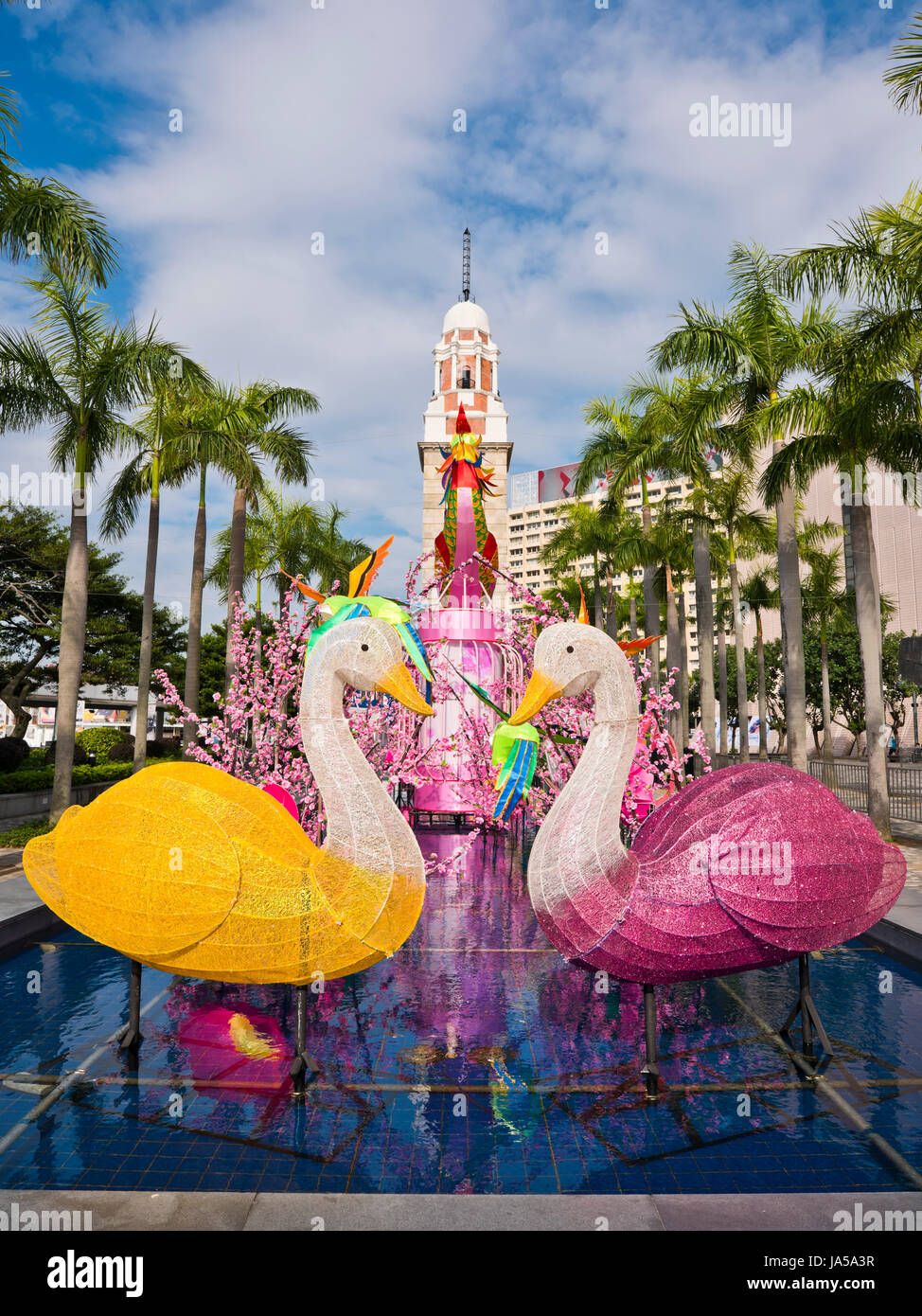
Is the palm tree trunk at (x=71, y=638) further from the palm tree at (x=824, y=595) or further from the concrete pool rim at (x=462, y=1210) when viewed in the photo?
the palm tree at (x=824, y=595)

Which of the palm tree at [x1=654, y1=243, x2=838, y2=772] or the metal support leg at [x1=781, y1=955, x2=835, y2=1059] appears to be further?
the palm tree at [x1=654, y1=243, x2=838, y2=772]

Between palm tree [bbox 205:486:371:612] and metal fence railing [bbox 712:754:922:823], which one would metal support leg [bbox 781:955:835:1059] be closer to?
metal fence railing [bbox 712:754:922:823]

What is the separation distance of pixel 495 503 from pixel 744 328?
112 feet

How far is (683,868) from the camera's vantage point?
5457 mm

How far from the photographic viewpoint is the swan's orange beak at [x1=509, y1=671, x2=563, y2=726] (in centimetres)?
577

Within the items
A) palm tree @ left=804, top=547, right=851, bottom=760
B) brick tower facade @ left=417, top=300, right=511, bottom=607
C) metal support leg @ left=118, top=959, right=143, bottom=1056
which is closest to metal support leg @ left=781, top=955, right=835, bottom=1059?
metal support leg @ left=118, top=959, right=143, bottom=1056

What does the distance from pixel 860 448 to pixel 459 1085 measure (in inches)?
488

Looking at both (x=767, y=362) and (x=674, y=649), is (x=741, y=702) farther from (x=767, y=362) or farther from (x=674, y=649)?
Result: (x=767, y=362)

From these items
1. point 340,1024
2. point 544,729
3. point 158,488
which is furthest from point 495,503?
point 340,1024

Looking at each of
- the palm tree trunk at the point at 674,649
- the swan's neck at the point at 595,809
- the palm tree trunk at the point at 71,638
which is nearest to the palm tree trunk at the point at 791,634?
the palm tree trunk at the point at 674,649

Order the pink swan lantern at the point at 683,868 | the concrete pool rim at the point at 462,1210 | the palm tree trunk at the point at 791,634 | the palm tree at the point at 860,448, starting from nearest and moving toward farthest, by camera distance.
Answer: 1. the concrete pool rim at the point at 462,1210
2. the pink swan lantern at the point at 683,868
3. the palm tree at the point at 860,448
4. the palm tree trunk at the point at 791,634

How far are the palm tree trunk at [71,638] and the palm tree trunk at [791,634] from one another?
12.1m

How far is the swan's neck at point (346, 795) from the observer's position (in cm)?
554

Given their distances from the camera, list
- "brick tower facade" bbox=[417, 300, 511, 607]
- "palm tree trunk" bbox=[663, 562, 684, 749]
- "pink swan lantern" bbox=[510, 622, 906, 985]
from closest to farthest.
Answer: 1. "pink swan lantern" bbox=[510, 622, 906, 985]
2. "palm tree trunk" bbox=[663, 562, 684, 749]
3. "brick tower facade" bbox=[417, 300, 511, 607]
